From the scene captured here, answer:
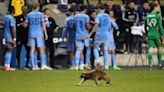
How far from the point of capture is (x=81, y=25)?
68.5 feet

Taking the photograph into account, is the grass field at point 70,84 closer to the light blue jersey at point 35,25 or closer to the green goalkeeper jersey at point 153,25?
the green goalkeeper jersey at point 153,25

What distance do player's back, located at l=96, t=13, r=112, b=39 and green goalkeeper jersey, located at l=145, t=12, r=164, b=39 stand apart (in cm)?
136

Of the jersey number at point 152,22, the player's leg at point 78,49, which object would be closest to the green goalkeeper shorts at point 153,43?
the jersey number at point 152,22

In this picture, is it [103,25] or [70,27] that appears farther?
[70,27]

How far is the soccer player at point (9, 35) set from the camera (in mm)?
20469

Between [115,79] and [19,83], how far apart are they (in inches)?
111

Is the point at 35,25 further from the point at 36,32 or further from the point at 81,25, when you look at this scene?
the point at 81,25

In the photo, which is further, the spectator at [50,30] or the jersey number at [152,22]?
the spectator at [50,30]

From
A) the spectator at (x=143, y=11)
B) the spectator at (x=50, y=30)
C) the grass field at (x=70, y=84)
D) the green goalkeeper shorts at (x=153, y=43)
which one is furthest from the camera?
the spectator at (x=143, y=11)

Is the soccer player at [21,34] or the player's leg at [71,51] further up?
the soccer player at [21,34]

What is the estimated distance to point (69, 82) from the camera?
15.0 meters

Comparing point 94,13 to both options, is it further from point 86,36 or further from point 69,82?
point 69,82

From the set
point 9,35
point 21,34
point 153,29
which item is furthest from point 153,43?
point 9,35

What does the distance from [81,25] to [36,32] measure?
63.6 inches
